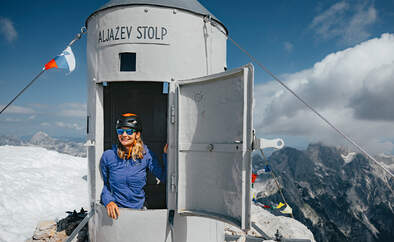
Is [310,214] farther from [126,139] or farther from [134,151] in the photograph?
[126,139]

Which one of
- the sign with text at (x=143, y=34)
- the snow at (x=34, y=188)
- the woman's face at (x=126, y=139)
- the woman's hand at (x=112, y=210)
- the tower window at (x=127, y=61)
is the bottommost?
the snow at (x=34, y=188)

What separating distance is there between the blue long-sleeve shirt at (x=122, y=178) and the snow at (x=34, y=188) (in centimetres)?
384

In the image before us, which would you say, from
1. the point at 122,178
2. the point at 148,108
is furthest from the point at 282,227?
the point at 122,178

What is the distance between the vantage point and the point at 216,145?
127 inches

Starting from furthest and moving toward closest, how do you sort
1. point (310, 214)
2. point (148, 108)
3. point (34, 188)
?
point (310, 214) < point (34, 188) < point (148, 108)

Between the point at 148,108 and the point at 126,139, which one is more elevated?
the point at 148,108

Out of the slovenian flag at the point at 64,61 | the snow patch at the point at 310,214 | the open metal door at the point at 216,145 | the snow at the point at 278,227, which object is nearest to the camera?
the open metal door at the point at 216,145

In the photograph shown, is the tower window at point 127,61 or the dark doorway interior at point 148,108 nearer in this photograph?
the tower window at point 127,61

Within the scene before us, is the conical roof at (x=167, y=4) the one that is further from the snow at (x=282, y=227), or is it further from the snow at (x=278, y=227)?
the snow at (x=282, y=227)

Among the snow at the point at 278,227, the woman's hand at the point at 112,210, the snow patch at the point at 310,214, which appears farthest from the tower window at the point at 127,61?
the snow patch at the point at 310,214

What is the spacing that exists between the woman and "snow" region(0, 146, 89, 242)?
12.7 feet

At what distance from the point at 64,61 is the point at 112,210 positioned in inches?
106

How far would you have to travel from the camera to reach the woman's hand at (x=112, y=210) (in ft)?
12.6

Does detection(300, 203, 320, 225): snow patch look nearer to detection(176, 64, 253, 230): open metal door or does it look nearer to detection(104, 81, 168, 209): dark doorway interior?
detection(104, 81, 168, 209): dark doorway interior
